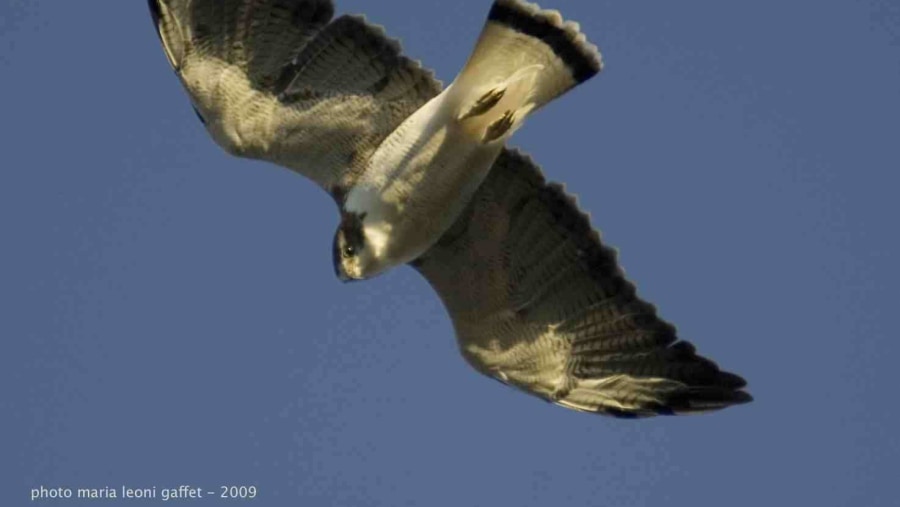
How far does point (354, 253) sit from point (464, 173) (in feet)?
2.67

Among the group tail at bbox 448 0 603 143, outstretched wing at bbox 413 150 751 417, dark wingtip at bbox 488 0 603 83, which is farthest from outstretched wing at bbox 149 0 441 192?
outstretched wing at bbox 413 150 751 417

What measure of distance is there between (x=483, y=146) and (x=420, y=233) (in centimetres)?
65

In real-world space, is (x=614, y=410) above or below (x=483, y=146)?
below

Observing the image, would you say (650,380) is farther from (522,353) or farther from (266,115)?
(266,115)

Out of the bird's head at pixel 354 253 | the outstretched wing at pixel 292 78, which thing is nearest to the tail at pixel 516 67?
the outstretched wing at pixel 292 78

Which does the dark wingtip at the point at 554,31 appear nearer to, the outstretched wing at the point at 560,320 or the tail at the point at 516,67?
the tail at the point at 516,67

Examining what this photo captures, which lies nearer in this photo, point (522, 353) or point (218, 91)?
point (218, 91)

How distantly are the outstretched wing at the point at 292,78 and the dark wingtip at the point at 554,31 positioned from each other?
0.62 m

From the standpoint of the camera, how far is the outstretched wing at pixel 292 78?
8531mm

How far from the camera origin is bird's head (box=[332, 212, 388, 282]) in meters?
8.55

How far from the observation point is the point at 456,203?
28.3 feet

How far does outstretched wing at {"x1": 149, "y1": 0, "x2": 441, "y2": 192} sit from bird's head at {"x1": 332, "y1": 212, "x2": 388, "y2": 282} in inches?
12.5

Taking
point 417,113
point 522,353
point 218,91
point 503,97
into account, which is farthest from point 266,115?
point 522,353

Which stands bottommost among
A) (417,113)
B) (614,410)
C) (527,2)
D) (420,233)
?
(614,410)
